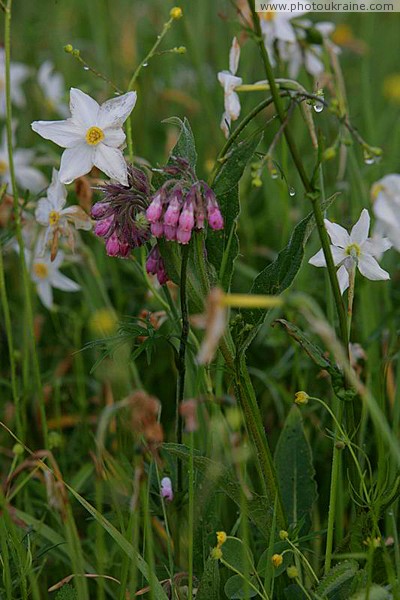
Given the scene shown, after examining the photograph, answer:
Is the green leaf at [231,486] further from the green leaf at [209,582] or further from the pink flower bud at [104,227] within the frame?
the pink flower bud at [104,227]

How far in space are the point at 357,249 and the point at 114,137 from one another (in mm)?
419

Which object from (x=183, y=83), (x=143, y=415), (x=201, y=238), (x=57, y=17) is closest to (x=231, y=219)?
(x=201, y=238)

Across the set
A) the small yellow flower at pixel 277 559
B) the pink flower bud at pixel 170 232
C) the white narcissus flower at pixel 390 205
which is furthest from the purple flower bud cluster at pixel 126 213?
the small yellow flower at pixel 277 559

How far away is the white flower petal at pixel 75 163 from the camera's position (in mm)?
1370

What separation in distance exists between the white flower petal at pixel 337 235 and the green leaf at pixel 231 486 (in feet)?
1.27

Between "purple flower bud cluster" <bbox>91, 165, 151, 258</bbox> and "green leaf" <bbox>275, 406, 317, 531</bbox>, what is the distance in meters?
0.46

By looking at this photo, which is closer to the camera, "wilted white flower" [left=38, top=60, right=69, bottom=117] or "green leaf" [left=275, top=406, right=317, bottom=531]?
"green leaf" [left=275, top=406, right=317, bottom=531]

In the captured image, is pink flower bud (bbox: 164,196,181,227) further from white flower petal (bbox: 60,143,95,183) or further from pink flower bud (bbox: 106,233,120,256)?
white flower petal (bbox: 60,143,95,183)

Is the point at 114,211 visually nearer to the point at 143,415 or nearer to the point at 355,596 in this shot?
the point at 143,415

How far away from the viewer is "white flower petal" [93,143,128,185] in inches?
50.4

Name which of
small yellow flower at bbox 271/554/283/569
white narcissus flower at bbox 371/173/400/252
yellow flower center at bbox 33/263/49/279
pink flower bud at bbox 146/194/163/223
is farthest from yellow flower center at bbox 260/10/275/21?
small yellow flower at bbox 271/554/283/569

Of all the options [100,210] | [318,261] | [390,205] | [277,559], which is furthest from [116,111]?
[277,559]

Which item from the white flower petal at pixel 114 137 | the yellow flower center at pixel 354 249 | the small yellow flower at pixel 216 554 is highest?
the white flower petal at pixel 114 137

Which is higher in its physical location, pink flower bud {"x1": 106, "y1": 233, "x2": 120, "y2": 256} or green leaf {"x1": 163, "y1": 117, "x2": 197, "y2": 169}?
green leaf {"x1": 163, "y1": 117, "x2": 197, "y2": 169}
